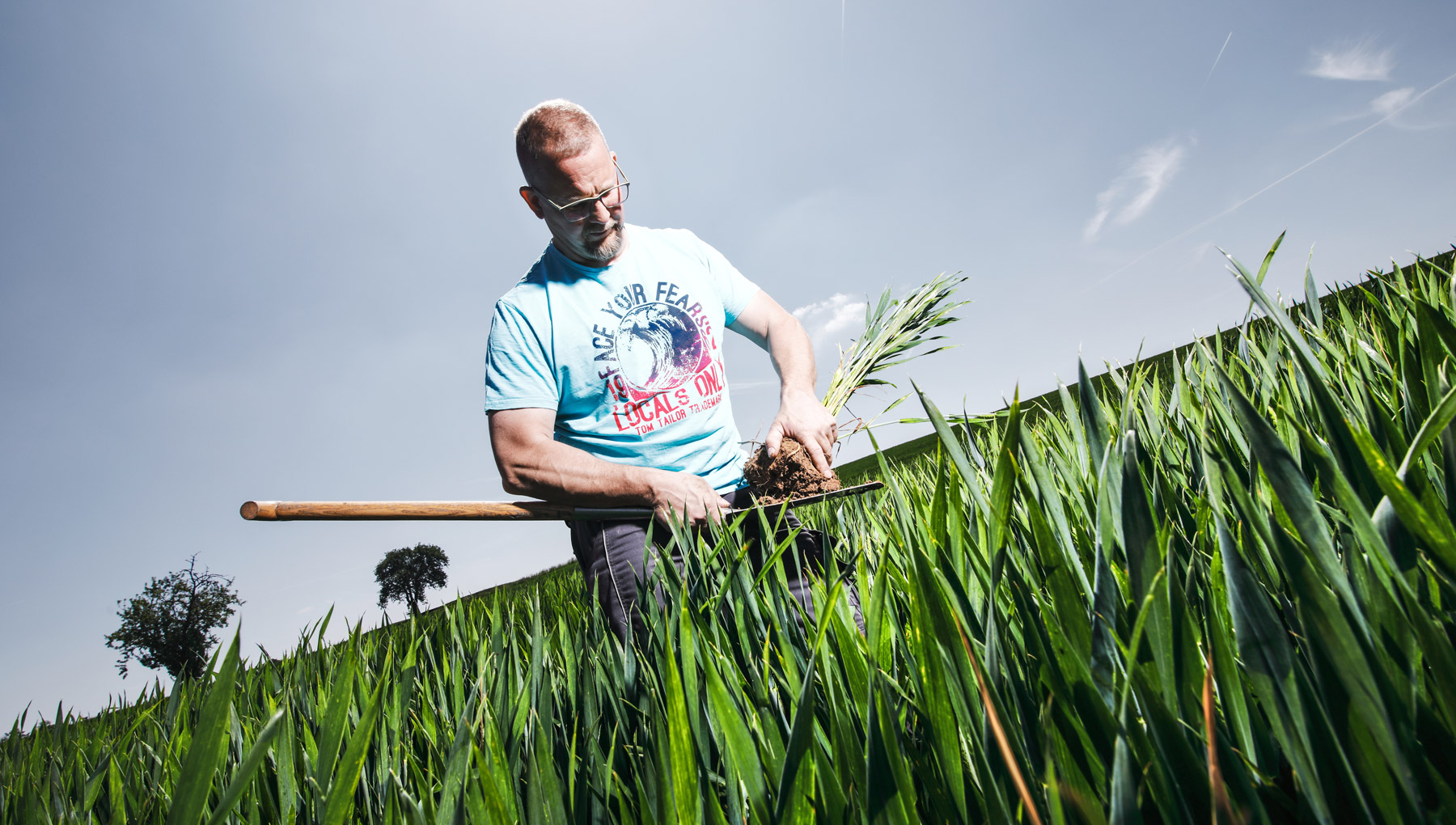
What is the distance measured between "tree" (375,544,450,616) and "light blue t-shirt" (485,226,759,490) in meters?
31.5

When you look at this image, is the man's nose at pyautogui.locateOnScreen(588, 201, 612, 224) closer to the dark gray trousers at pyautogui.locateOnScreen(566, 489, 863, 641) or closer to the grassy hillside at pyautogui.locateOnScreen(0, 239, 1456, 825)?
the dark gray trousers at pyautogui.locateOnScreen(566, 489, 863, 641)

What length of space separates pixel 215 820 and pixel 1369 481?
0.93 m

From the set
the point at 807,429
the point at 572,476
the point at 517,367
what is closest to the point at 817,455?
the point at 807,429

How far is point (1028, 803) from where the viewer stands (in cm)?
34

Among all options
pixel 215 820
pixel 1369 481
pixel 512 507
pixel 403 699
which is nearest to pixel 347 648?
pixel 403 699

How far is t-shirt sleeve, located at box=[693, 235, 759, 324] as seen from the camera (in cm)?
339

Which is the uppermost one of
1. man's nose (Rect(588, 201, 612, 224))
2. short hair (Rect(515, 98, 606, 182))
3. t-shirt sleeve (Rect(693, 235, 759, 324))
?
short hair (Rect(515, 98, 606, 182))

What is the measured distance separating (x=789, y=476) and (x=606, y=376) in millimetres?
932

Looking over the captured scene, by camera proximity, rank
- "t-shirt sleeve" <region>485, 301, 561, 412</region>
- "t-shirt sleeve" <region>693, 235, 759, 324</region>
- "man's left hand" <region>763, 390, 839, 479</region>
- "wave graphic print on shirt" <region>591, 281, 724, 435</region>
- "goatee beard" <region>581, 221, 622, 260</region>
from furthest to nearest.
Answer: "t-shirt sleeve" <region>693, 235, 759, 324</region> → "goatee beard" <region>581, 221, 622, 260</region> → "wave graphic print on shirt" <region>591, 281, 724, 435</region> → "t-shirt sleeve" <region>485, 301, 561, 412</region> → "man's left hand" <region>763, 390, 839, 479</region>

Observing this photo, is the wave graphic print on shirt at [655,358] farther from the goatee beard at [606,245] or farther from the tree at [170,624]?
the tree at [170,624]

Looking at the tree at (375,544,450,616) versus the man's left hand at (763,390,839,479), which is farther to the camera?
the tree at (375,544,450,616)

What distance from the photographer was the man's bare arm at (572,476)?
2311 mm

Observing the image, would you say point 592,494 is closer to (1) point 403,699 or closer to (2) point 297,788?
(2) point 297,788

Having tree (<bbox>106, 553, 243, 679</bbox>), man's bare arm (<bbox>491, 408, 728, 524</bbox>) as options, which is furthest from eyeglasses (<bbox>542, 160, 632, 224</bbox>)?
tree (<bbox>106, 553, 243, 679</bbox>)
